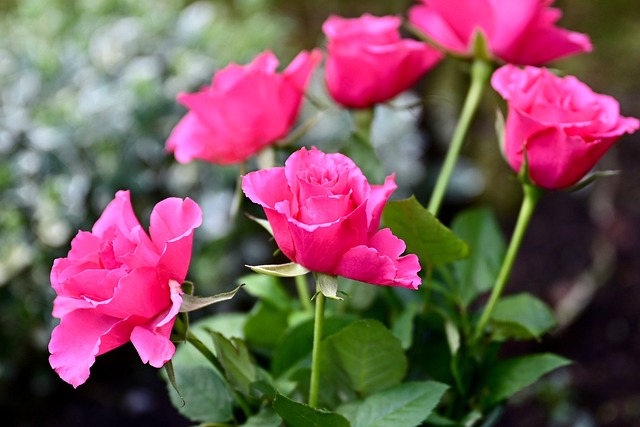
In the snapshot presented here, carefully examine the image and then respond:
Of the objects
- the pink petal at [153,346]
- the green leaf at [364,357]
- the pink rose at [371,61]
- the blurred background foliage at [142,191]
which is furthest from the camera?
the blurred background foliage at [142,191]

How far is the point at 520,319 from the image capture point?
23.3 inches

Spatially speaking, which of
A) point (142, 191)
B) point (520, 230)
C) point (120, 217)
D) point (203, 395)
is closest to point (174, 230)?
point (120, 217)

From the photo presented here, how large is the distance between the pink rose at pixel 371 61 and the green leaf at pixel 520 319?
19cm

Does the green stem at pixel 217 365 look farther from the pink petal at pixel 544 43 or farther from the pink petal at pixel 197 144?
the pink petal at pixel 544 43

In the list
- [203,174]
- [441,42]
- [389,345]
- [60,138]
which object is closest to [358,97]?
[441,42]

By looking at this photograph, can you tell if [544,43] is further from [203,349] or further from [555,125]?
[203,349]

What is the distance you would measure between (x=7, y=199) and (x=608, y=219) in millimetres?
1358

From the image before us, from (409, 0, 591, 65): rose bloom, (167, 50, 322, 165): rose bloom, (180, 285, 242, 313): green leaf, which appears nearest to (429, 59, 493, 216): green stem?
Result: (409, 0, 591, 65): rose bloom

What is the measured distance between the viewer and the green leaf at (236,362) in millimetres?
482

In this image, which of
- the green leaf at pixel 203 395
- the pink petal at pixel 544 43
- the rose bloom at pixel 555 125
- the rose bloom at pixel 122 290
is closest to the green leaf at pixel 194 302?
the rose bloom at pixel 122 290

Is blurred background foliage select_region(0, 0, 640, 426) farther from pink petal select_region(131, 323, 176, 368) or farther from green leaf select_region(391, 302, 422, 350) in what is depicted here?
pink petal select_region(131, 323, 176, 368)

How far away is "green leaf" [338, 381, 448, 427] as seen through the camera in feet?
1.53

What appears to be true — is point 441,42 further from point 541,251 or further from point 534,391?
point 541,251

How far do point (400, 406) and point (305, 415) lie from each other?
A: 69 millimetres
